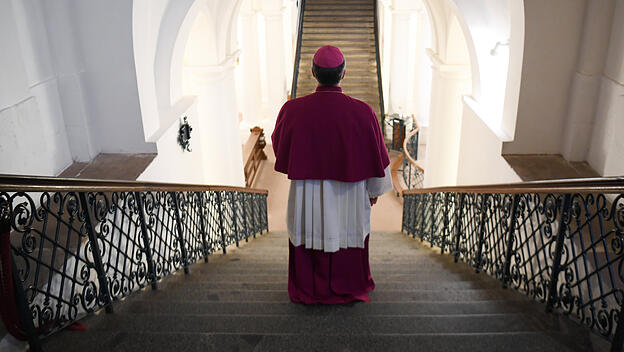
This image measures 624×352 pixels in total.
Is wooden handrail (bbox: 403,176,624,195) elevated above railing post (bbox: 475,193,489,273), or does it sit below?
→ above

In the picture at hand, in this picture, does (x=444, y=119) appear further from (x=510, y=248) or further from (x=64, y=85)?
(x=64, y=85)

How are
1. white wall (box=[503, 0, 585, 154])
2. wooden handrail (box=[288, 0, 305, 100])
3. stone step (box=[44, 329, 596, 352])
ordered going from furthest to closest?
wooden handrail (box=[288, 0, 305, 100]) < white wall (box=[503, 0, 585, 154]) < stone step (box=[44, 329, 596, 352])

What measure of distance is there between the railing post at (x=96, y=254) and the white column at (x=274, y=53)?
12.7 metres

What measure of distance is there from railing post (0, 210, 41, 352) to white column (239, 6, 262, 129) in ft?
42.4

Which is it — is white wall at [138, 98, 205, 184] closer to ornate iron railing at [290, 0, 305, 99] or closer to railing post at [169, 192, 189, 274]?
railing post at [169, 192, 189, 274]

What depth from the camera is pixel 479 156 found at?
6.46 metres

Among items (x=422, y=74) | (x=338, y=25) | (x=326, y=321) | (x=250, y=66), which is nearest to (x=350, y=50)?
(x=338, y=25)

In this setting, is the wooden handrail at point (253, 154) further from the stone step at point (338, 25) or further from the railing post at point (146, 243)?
the railing post at point (146, 243)

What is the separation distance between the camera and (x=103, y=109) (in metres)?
5.36

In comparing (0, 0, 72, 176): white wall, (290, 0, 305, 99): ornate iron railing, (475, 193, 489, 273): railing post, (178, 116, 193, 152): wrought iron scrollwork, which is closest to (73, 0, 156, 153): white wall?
(0, 0, 72, 176): white wall

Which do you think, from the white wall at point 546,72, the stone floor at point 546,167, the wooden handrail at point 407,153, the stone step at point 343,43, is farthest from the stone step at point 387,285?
the stone step at point 343,43

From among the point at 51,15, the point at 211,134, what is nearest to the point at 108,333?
the point at 51,15

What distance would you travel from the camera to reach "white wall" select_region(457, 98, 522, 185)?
222 inches

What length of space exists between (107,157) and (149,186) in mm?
2012
